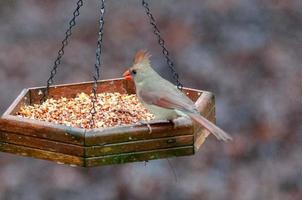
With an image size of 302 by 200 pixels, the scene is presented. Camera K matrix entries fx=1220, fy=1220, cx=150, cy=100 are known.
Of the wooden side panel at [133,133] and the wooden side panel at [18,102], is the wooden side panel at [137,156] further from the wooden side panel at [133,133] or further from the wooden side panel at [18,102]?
the wooden side panel at [18,102]

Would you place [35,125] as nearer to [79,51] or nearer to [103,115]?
[103,115]

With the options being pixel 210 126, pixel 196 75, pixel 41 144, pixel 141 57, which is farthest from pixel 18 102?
pixel 196 75

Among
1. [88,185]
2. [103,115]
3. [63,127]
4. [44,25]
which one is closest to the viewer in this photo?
[63,127]

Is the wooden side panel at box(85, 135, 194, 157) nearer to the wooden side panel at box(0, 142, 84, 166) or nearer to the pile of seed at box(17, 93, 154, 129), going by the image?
the wooden side panel at box(0, 142, 84, 166)

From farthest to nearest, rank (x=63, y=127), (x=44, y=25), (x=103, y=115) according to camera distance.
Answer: (x=44, y=25)
(x=103, y=115)
(x=63, y=127)

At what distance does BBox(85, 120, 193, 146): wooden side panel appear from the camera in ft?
11.3

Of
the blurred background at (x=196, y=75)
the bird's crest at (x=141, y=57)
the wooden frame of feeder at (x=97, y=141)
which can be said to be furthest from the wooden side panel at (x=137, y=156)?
the blurred background at (x=196, y=75)

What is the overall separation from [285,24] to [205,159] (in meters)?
1.00

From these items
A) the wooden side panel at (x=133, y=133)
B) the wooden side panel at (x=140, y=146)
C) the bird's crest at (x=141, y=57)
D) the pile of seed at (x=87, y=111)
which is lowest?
the wooden side panel at (x=140, y=146)

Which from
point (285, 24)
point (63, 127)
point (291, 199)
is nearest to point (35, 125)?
point (63, 127)

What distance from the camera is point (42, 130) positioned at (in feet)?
11.6

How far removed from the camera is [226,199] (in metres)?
6.61

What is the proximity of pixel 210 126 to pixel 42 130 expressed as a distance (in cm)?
49

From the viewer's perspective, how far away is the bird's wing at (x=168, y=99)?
11.7 feet
